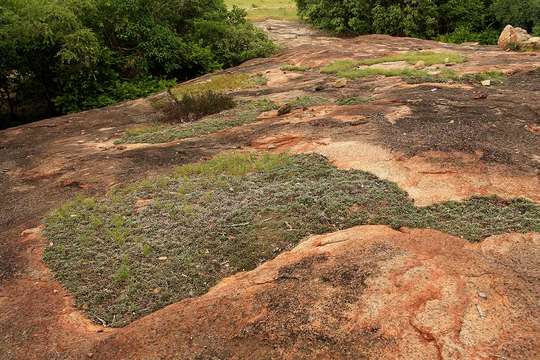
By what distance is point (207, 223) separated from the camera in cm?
665

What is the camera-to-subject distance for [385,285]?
4551 millimetres

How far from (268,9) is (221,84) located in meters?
24.7

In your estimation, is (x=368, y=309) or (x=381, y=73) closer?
(x=368, y=309)

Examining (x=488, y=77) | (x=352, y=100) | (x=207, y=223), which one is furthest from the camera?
(x=488, y=77)

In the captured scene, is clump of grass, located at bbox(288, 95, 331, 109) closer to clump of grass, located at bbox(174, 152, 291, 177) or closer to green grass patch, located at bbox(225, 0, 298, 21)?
clump of grass, located at bbox(174, 152, 291, 177)

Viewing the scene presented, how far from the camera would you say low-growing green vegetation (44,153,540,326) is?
18.2ft

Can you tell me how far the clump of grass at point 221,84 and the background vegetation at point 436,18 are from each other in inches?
469

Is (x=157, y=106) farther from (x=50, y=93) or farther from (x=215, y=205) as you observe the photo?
(x=215, y=205)

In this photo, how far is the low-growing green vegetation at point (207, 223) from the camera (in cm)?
555

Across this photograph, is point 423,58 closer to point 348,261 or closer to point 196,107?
point 196,107

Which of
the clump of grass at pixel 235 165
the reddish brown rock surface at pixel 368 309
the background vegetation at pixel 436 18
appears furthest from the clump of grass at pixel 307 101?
the background vegetation at pixel 436 18

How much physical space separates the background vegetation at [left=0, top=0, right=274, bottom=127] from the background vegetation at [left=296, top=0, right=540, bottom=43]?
753cm

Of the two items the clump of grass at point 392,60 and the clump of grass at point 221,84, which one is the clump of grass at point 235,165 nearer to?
the clump of grass at point 392,60

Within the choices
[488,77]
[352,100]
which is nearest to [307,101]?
[352,100]
